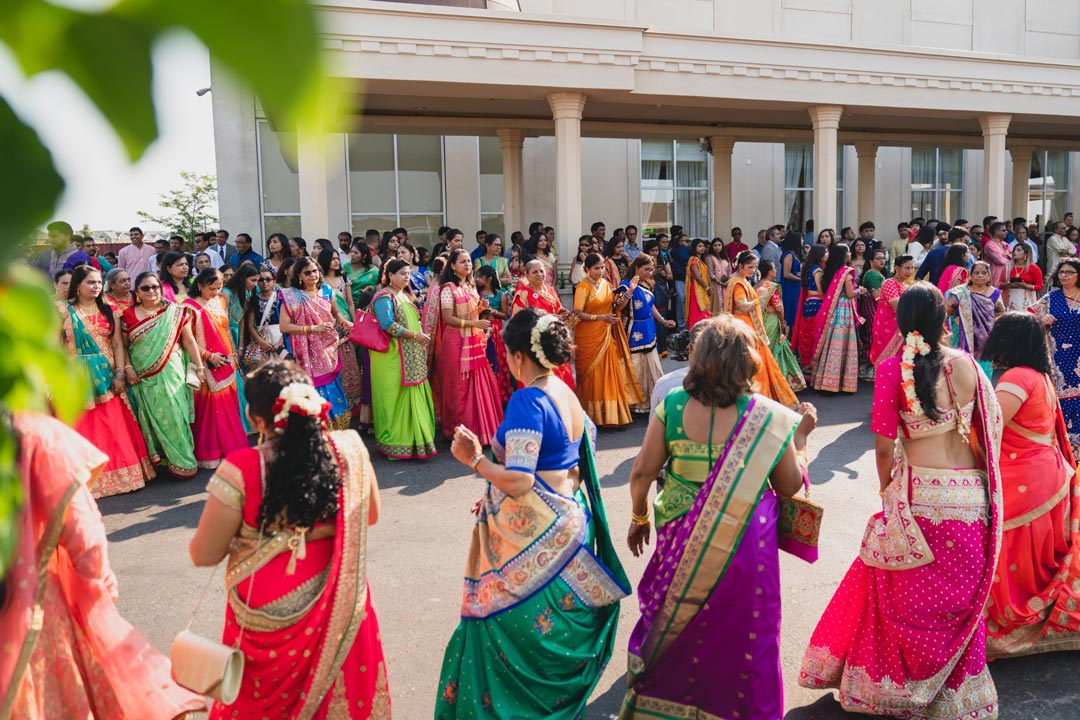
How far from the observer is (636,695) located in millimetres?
3037

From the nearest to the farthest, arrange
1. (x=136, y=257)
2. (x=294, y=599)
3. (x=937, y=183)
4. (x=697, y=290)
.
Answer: (x=294, y=599)
(x=697, y=290)
(x=136, y=257)
(x=937, y=183)

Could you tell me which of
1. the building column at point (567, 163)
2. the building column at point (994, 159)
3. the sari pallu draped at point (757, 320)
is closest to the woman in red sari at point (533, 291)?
the sari pallu draped at point (757, 320)

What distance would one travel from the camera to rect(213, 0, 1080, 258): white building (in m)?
10.5

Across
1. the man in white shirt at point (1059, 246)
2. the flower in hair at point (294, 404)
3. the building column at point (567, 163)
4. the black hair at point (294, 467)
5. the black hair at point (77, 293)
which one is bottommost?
the black hair at point (294, 467)

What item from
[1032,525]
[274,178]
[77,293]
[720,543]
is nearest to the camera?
[720,543]

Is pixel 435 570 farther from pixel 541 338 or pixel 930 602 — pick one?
pixel 930 602

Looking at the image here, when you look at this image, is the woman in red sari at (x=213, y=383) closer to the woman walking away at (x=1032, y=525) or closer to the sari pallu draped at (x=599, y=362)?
the sari pallu draped at (x=599, y=362)

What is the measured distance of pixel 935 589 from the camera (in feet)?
10.3

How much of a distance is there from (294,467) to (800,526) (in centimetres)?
171

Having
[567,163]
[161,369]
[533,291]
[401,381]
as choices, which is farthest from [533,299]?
[567,163]

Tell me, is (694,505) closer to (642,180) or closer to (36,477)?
(36,477)

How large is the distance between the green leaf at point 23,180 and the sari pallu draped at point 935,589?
3145 mm

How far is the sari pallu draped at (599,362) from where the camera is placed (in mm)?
7930

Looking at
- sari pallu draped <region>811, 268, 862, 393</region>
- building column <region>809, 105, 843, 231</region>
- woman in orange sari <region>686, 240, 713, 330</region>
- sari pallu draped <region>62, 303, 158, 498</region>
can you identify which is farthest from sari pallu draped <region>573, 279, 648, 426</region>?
building column <region>809, 105, 843, 231</region>
